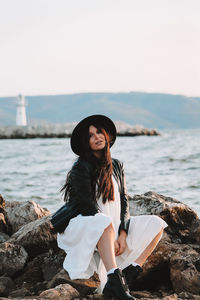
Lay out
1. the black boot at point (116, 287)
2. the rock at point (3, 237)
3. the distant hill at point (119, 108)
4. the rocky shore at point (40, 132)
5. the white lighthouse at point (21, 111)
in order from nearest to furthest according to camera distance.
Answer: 1. the black boot at point (116, 287)
2. the rock at point (3, 237)
3. the rocky shore at point (40, 132)
4. the white lighthouse at point (21, 111)
5. the distant hill at point (119, 108)

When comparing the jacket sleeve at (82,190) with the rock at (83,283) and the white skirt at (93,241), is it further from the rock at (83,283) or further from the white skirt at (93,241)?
the rock at (83,283)

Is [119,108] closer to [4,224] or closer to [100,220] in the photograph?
[4,224]

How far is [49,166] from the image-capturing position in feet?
62.9

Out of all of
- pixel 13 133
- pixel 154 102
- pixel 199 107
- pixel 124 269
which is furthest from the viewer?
pixel 154 102

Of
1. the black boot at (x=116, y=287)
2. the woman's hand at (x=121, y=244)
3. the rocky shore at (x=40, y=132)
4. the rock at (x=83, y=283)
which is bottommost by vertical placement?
the rocky shore at (x=40, y=132)

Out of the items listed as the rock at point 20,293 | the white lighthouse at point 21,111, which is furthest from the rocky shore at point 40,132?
the rock at point 20,293

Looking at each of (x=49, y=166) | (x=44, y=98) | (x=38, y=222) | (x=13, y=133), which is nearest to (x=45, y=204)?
(x=38, y=222)

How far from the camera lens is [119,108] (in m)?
171

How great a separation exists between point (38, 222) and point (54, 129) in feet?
176

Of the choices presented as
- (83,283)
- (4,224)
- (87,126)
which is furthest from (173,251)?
(4,224)

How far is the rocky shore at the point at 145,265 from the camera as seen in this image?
149 inches

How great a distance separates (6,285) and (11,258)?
13.6 inches

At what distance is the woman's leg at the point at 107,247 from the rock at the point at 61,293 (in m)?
0.30

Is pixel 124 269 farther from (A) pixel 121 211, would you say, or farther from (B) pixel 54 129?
(B) pixel 54 129
